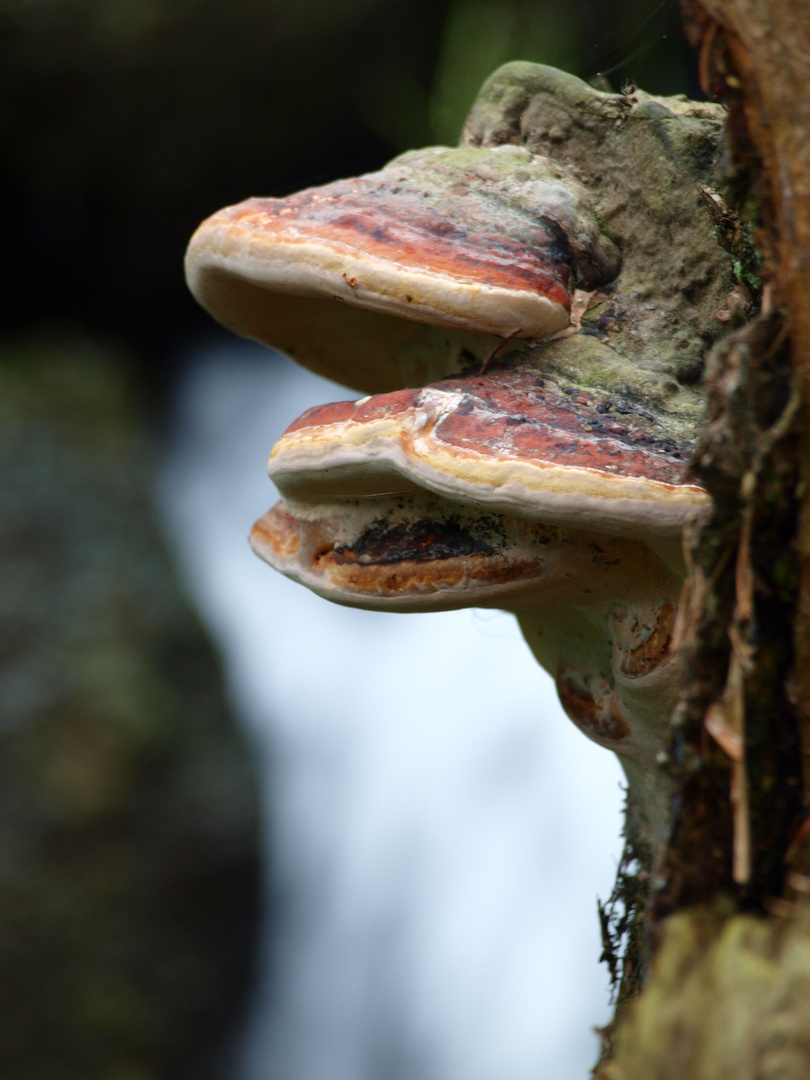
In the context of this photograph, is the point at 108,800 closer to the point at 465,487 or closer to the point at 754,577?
the point at 465,487

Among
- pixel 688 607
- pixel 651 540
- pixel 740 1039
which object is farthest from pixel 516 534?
pixel 740 1039

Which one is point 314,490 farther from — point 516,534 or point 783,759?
point 783,759

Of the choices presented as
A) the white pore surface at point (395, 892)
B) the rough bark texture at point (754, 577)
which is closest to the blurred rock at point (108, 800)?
the white pore surface at point (395, 892)

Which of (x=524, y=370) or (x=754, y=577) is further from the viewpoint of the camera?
(x=524, y=370)

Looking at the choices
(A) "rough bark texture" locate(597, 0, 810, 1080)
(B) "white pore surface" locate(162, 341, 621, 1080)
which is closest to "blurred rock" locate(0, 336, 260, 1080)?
(B) "white pore surface" locate(162, 341, 621, 1080)

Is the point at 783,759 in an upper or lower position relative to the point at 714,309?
lower

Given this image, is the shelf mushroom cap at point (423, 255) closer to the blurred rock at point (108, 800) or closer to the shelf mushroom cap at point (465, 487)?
the shelf mushroom cap at point (465, 487)

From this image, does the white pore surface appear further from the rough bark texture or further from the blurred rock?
the rough bark texture

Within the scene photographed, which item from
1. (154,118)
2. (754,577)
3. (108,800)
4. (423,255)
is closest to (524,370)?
(423,255)
